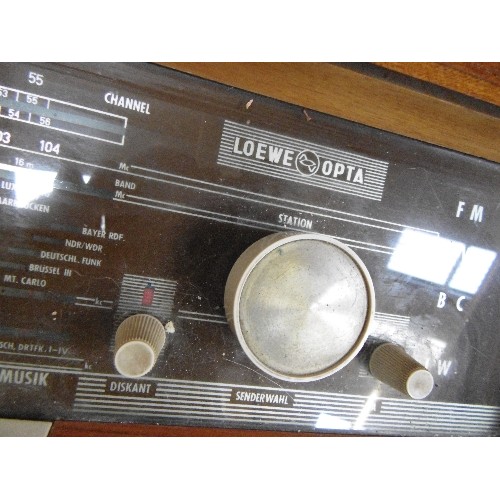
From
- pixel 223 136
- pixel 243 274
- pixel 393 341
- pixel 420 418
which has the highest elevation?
pixel 223 136

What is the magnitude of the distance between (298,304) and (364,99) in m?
0.27

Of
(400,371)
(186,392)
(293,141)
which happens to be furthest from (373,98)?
(186,392)

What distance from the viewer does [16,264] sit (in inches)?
22.8

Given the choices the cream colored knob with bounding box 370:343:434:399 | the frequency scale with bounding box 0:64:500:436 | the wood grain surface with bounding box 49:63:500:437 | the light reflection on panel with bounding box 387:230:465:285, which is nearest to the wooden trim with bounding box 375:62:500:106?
the wood grain surface with bounding box 49:63:500:437

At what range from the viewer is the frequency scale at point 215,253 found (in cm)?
56

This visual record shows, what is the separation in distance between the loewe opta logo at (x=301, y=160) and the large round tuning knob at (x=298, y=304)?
118 mm

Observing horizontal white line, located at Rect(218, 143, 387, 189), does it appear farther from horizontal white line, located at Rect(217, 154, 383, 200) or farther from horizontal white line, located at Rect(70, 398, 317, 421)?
horizontal white line, located at Rect(70, 398, 317, 421)

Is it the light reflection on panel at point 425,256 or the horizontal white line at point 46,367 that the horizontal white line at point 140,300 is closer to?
the horizontal white line at point 46,367

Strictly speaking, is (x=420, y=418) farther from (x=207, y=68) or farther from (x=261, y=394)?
(x=207, y=68)

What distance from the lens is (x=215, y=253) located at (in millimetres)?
626

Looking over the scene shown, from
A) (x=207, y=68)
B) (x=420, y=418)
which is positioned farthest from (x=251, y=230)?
(x=420, y=418)

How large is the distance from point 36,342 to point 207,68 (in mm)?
391

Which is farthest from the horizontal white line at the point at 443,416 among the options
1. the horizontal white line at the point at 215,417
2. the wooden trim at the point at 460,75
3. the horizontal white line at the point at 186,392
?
the wooden trim at the point at 460,75

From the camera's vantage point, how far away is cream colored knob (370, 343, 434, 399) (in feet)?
2.02
